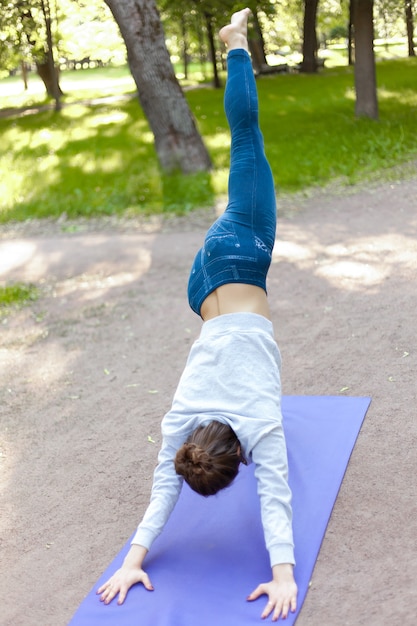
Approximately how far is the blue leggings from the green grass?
156 inches

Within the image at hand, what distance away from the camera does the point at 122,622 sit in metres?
2.82

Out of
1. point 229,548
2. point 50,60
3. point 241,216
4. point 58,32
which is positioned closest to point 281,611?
point 229,548

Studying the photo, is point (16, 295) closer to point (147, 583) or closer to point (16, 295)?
point (16, 295)

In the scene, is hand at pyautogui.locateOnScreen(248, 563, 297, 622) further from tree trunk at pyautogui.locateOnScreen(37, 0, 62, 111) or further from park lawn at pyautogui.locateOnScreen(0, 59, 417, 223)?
tree trunk at pyautogui.locateOnScreen(37, 0, 62, 111)

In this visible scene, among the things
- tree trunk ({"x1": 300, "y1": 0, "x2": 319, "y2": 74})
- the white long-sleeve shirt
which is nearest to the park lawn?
tree trunk ({"x1": 300, "y1": 0, "x2": 319, "y2": 74})

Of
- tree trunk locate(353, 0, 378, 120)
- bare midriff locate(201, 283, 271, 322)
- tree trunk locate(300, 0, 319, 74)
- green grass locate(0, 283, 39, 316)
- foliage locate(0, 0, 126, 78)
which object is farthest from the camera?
tree trunk locate(300, 0, 319, 74)

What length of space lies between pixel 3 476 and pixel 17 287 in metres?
3.56

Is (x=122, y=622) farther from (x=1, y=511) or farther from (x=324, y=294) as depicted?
(x=324, y=294)

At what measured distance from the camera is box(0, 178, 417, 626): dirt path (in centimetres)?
311

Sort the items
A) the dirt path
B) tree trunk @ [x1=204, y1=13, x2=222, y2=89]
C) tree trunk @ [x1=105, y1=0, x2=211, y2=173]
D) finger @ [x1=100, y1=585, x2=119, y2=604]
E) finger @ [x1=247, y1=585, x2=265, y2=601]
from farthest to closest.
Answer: tree trunk @ [x1=204, y1=13, x2=222, y2=89]
tree trunk @ [x1=105, y1=0, x2=211, y2=173]
the dirt path
finger @ [x1=100, y1=585, x2=119, y2=604]
finger @ [x1=247, y1=585, x2=265, y2=601]

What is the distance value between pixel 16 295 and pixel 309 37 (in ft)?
55.1

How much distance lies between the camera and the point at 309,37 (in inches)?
836

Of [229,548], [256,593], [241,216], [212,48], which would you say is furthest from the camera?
[212,48]

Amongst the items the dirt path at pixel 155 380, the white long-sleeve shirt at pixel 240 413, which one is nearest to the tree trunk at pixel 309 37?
the dirt path at pixel 155 380
